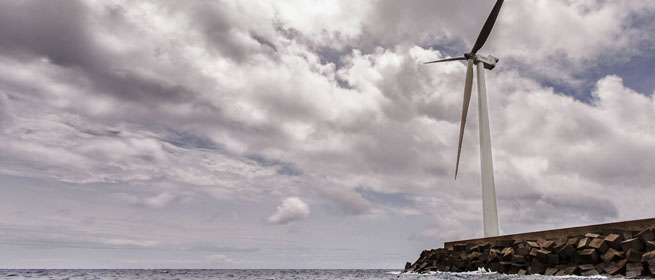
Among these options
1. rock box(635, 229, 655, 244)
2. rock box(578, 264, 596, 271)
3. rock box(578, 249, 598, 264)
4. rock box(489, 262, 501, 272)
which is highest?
rock box(635, 229, 655, 244)

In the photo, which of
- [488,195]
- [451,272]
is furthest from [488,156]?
[451,272]

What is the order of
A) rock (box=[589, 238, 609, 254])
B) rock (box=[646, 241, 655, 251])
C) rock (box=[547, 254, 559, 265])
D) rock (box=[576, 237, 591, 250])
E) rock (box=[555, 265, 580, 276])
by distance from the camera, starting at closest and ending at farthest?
rock (box=[646, 241, 655, 251]) < rock (box=[589, 238, 609, 254]) < rock (box=[555, 265, 580, 276]) < rock (box=[576, 237, 591, 250]) < rock (box=[547, 254, 559, 265])

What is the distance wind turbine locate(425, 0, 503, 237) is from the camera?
34.0m

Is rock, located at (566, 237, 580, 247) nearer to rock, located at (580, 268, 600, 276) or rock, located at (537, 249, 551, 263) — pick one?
rock, located at (537, 249, 551, 263)

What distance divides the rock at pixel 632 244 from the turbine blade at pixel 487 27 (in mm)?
23779

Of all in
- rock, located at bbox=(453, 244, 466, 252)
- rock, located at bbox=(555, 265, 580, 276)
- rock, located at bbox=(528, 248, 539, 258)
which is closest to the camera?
rock, located at bbox=(555, 265, 580, 276)

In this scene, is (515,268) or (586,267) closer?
(586,267)

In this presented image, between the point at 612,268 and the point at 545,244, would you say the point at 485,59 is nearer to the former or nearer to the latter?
the point at 545,244

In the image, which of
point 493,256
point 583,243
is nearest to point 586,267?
point 583,243

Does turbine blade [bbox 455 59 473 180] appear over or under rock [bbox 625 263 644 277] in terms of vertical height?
over

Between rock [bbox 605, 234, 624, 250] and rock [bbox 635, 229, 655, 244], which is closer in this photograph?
rock [bbox 635, 229, 655, 244]

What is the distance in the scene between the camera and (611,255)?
66.8 feet

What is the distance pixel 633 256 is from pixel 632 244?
0.72 meters

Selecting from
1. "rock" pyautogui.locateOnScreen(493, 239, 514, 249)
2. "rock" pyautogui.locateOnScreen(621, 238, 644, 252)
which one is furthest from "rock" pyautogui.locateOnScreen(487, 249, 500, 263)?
"rock" pyautogui.locateOnScreen(621, 238, 644, 252)
